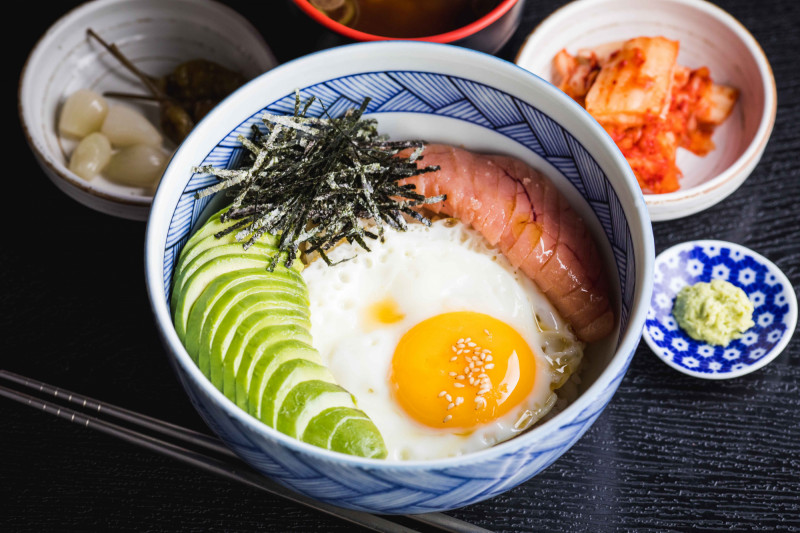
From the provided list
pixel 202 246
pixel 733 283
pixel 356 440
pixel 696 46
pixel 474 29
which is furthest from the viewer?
pixel 696 46

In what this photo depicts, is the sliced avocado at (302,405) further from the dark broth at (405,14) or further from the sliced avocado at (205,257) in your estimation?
the dark broth at (405,14)

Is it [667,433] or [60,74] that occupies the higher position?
[60,74]

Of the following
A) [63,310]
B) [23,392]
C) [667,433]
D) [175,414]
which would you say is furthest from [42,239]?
[667,433]

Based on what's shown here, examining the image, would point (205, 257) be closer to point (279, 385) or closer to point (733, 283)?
point (279, 385)

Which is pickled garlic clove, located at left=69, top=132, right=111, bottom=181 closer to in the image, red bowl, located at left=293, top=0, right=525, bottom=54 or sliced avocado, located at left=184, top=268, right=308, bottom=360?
red bowl, located at left=293, top=0, right=525, bottom=54

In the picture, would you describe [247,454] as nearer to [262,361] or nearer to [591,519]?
[262,361]

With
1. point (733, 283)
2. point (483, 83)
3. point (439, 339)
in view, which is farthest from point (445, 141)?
point (733, 283)
